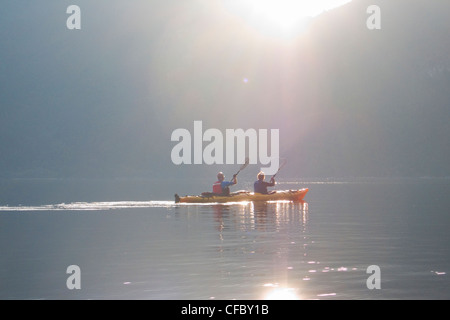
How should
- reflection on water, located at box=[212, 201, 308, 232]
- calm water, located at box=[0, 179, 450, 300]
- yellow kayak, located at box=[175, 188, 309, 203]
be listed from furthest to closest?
yellow kayak, located at box=[175, 188, 309, 203] → reflection on water, located at box=[212, 201, 308, 232] → calm water, located at box=[0, 179, 450, 300]

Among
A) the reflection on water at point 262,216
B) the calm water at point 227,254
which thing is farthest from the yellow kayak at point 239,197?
the calm water at point 227,254

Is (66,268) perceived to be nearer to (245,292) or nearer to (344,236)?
(245,292)

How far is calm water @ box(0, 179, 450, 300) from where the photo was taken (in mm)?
20312

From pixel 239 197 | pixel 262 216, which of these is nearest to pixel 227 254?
pixel 262 216

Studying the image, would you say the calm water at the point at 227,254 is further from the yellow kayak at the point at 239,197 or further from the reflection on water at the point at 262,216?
the yellow kayak at the point at 239,197

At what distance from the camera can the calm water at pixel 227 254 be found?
2031 cm

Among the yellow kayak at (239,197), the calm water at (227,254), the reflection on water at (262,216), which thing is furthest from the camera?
the yellow kayak at (239,197)

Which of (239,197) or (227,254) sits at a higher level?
(239,197)

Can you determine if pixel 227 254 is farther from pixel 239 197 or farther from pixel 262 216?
pixel 239 197

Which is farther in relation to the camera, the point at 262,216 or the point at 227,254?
the point at 262,216

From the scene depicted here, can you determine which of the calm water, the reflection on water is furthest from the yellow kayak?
the calm water

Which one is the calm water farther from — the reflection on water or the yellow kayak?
the yellow kayak

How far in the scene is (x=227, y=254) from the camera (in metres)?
27.6
